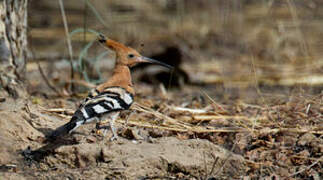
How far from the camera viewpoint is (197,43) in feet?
29.7

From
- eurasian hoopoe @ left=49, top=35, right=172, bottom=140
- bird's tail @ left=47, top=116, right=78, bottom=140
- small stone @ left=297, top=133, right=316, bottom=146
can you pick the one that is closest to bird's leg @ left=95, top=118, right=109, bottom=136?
eurasian hoopoe @ left=49, top=35, right=172, bottom=140

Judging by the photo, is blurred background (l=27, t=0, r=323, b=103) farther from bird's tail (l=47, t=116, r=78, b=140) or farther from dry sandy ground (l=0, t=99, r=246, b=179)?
bird's tail (l=47, t=116, r=78, b=140)

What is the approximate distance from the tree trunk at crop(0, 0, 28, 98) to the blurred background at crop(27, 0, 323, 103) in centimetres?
111

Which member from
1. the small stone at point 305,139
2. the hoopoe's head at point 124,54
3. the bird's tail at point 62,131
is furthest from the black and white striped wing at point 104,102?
the small stone at point 305,139

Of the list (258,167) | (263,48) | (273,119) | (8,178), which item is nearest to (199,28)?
(263,48)

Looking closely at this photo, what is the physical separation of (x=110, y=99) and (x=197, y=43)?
5.21m

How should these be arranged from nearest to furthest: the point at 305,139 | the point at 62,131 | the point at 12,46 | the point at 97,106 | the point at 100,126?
the point at 62,131 → the point at 97,106 → the point at 305,139 → the point at 100,126 → the point at 12,46

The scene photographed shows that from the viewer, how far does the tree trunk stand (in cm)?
469

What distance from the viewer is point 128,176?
Answer: 351cm

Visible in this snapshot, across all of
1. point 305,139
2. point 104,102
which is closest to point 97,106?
point 104,102

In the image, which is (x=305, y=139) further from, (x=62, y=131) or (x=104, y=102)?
(x=62, y=131)

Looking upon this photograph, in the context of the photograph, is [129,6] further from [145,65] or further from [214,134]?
[214,134]

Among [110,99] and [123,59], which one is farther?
[123,59]

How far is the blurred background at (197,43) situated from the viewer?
7305mm
